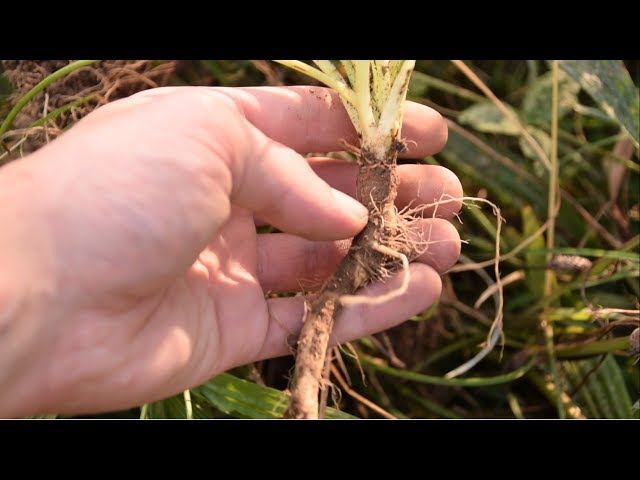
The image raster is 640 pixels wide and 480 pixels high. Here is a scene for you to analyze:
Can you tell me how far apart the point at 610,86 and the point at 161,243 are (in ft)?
3.15

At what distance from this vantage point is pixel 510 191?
59.7 inches

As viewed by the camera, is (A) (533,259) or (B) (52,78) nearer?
(B) (52,78)

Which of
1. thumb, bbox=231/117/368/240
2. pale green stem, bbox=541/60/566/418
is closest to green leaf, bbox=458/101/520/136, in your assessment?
pale green stem, bbox=541/60/566/418

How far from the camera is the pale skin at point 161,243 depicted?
2.77 ft

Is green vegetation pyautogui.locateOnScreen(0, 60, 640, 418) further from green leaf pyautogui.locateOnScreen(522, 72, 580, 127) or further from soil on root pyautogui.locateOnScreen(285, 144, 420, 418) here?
soil on root pyautogui.locateOnScreen(285, 144, 420, 418)

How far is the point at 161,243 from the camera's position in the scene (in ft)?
2.87

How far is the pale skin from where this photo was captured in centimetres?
84

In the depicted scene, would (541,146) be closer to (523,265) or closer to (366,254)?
(523,265)

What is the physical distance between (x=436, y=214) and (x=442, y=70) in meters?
0.65

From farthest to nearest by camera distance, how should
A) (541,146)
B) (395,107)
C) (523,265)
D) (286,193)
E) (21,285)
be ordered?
(541,146) < (523,265) < (395,107) < (286,193) < (21,285)

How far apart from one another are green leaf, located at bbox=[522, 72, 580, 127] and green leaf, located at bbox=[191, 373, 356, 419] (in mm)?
862

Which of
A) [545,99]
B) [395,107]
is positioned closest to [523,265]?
[545,99]
